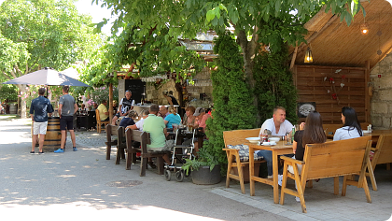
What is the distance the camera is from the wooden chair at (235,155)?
606 cm

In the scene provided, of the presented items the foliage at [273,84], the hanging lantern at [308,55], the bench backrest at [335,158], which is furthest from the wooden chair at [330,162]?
the hanging lantern at [308,55]

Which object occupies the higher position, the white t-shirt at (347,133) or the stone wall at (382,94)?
the stone wall at (382,94)

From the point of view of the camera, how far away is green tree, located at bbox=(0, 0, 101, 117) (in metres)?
30.0

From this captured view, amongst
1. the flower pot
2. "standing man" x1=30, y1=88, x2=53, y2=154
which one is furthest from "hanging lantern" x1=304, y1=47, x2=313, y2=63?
"standing man" x1=30, y1=88, x2=53, y2=154

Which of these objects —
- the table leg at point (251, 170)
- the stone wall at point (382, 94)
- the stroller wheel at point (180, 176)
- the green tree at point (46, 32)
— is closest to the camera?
the table leg at point (251, 170)

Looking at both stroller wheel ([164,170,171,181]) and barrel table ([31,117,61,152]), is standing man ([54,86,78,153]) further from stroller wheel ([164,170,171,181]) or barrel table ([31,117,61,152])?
stroller wheel ([164,170,171,181])

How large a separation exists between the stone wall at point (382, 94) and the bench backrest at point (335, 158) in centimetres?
445

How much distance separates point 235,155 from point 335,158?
1.58m

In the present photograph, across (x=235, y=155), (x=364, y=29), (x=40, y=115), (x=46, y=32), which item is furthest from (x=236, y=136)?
(x=46, y=32)

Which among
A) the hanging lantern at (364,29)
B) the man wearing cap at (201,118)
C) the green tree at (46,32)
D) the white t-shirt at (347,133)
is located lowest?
the white t-shirt at (347,133)

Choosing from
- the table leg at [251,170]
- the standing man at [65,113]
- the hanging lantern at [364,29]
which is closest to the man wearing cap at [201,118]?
the table leg at [251,170]

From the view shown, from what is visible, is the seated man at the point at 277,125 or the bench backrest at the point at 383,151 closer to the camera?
the bench backrest at the point at 383,151

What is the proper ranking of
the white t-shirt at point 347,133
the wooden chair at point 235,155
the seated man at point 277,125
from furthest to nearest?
the seated man at point 277,125
the wooden chair at point 235,155
the white t-shirt at point 347,133

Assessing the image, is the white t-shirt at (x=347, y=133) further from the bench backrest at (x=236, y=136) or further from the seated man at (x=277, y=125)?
the bench backrest at (x=236, y=136)
